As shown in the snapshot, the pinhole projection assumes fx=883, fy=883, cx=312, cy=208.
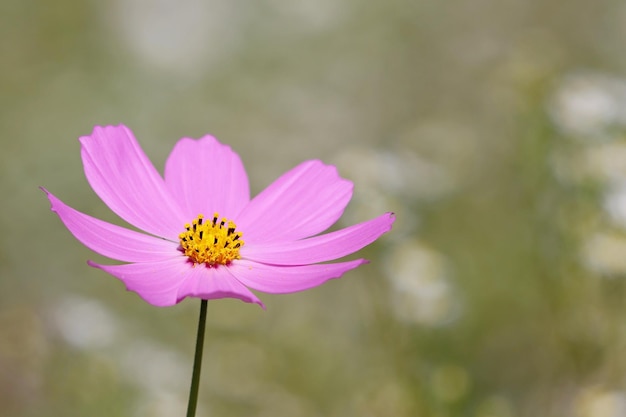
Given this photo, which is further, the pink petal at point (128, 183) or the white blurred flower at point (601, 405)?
the white blurred flower at point (601, 405)

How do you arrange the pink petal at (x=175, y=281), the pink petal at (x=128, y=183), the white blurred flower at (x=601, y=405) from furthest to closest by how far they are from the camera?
the white blurred flower at (x=601, y=405) < the pink petal at (x=128, y=183) < the pink petal at (x=175, y=281)

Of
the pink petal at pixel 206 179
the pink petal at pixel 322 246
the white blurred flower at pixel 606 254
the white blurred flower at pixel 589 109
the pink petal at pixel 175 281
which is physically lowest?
the pink petal at pixel 175 281

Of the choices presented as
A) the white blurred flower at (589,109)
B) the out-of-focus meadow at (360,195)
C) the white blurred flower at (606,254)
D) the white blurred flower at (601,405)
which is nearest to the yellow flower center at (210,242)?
the out-of-focus meadow at (360,195)

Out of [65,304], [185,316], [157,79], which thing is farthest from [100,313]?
[157,79]

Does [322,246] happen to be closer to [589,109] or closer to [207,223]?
[207,223]

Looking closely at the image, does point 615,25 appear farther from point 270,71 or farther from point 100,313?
point 100,313

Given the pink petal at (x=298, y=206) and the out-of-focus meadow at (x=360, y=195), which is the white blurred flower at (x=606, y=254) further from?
the pink petal at (x=298, y=206)

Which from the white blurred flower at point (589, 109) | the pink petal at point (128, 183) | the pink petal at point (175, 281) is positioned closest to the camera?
the pink petal at point (175, 281)
